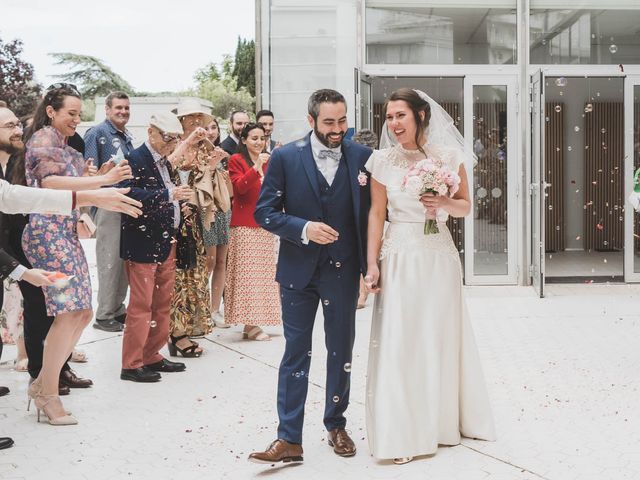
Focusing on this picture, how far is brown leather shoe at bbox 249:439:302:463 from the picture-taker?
397cm

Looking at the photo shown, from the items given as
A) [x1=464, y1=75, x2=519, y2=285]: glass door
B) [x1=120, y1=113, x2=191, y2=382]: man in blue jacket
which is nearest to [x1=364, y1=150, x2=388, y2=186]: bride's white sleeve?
[x1=120, y1=113, x2=191, y2=382]: man in blue jacket

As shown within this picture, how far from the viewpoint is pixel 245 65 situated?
172 ft

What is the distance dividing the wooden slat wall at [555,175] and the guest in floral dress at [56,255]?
37.7 ft

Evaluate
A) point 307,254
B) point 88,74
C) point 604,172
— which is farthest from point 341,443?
point 88,74

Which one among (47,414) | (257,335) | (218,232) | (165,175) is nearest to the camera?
(47,414)

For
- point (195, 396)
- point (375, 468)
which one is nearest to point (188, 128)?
point (195, 396)

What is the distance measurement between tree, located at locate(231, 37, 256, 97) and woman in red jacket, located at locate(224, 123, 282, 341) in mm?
45021

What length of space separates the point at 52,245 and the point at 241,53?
49.8 m

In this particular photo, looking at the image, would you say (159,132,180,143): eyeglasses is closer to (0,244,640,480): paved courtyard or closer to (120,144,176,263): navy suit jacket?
(120,144,176,263): navy suit jacket

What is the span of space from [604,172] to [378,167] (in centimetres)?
1175

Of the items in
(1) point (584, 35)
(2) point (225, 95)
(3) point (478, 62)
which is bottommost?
(3) point (478, 62)

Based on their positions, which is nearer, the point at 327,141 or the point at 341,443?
the point at 327,141

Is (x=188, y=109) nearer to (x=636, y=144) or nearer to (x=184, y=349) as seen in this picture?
(x=184, y=349)

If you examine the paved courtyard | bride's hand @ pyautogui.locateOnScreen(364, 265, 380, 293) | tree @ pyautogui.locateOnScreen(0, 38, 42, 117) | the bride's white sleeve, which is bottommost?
the paved courtyard
